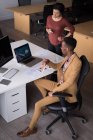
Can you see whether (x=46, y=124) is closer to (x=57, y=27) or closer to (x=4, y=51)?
(x=4, y=51)

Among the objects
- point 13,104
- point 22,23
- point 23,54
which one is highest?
point 23,54

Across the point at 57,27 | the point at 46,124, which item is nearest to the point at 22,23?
the point at 57,27

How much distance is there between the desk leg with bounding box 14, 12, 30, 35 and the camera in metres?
7.41

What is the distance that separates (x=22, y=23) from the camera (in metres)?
7.61

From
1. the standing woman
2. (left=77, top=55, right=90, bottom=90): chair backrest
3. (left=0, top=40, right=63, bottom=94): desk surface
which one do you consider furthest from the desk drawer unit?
the standing woman

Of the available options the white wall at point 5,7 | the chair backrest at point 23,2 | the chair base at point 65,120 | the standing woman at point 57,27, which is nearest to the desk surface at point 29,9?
the chair backrest at point 23,2

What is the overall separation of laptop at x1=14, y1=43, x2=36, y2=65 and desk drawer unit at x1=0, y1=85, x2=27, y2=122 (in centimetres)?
41

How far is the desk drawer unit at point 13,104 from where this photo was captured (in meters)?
Result: 3.36

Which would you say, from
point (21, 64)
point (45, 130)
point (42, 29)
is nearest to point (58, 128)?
point (45, 130)

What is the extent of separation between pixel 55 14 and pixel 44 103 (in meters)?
1.71

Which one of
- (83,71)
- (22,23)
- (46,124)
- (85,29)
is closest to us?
(83,71)

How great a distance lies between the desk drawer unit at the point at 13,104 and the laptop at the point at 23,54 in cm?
41

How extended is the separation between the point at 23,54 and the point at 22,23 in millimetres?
4209

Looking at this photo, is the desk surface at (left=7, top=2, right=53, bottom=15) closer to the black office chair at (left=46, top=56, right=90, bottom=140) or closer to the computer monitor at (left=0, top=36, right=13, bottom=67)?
the computer monitor at (left=0, top=36, right=13, bottom=67)
